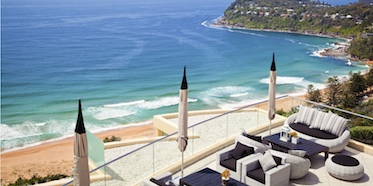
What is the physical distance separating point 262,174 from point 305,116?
3.93m

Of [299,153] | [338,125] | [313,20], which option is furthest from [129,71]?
[313,20]

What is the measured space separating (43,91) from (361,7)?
3116 inches

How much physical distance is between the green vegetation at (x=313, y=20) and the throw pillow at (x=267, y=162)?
190 feet

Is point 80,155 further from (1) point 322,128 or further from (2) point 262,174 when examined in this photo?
(1) point 322,128

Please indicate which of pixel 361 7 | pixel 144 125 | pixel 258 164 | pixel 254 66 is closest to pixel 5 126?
pixel 144 125

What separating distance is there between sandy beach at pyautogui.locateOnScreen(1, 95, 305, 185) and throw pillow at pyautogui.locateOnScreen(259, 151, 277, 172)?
360 inches

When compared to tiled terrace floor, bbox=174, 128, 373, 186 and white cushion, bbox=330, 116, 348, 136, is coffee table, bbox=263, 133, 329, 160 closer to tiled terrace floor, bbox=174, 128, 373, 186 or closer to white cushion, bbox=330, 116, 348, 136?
tiled terrace floor, bbox=174, 128, 373, 186

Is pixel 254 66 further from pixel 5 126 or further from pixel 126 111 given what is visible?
pixel 5 126

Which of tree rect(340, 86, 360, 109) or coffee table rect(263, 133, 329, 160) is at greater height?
coffee table rect(263, 133, 329, 160)

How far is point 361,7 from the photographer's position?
3706 inches

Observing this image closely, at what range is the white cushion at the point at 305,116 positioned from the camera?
37.6 ft

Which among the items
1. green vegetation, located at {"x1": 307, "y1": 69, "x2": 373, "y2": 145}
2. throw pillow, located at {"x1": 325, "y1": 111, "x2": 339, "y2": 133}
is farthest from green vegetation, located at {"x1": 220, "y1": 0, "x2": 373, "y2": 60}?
throw pillow, located at {"x1": 325, "y1": 111, "x2": 339, "y2": 133}

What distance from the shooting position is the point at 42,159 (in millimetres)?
22078

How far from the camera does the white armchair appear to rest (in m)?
8.09
